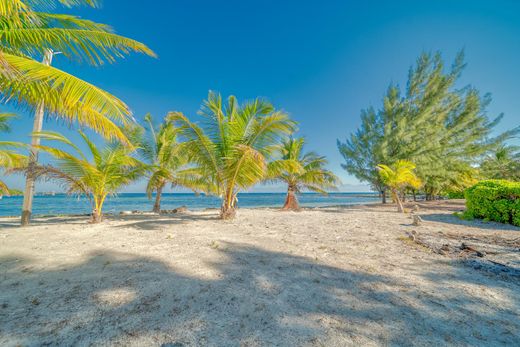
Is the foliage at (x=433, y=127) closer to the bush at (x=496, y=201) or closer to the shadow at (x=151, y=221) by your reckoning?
the bush at (x=496, y=201)

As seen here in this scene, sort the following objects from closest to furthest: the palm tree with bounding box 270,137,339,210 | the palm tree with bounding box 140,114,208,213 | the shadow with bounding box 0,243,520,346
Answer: the shadow with bounding box 0,243,520,346 → the palm tree with bounding box 140,114,208,213 → the palm tree with bounding box 270,137,339,210

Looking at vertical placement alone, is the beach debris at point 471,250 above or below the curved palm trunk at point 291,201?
below

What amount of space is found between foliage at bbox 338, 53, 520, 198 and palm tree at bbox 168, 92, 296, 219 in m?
10.9

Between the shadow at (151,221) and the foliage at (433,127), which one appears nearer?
the shadow at (151,221)

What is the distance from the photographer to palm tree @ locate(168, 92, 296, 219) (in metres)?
5.88

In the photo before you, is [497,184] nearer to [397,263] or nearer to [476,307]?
[397,263]

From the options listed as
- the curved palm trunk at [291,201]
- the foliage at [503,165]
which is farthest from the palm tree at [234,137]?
the foliage at [503,165]

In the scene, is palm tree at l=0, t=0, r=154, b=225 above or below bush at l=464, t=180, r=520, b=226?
above

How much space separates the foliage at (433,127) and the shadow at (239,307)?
13.6m

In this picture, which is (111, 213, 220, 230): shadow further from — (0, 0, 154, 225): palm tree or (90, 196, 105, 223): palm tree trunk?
(0, 0, 154, 225): palm tree

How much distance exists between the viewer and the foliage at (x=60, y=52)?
2992 mm

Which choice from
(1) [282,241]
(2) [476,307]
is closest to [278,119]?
(1) [282,241]

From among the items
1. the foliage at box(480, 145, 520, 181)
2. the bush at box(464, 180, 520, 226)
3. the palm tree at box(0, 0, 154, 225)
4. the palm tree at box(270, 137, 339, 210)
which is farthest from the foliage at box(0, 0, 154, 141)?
the foliage at box(480, 145, 520, 181)

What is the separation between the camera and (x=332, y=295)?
2.02 m
